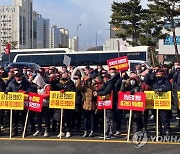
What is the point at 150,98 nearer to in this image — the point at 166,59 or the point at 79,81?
the point at 79,81

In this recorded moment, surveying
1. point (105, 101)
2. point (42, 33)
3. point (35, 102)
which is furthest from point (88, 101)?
point (42, 33)

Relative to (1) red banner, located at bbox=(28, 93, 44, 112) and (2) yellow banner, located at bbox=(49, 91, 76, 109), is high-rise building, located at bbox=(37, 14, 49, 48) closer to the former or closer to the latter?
(1) red banner, located at bbox=(28, 93, 44, 112)

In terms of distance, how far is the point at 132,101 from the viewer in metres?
10.9

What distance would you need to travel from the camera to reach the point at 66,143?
1067 centimetres

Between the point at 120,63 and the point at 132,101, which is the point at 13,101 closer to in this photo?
the point at 132,101

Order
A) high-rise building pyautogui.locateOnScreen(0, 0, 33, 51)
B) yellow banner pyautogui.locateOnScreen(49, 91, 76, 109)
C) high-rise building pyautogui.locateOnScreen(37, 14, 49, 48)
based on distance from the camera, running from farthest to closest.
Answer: high-rise building pyautogui.locateOnScreen(37, 14, 49, 48)
high-rise building pyautogui.locateOnScreen(0, 0, 33, 51)
yellow banner pyautogui.locateOnScreen(49, 91, 76, 109)

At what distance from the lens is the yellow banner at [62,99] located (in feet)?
37.2

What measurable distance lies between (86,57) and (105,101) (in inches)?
962

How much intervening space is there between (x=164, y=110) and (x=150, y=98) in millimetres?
487

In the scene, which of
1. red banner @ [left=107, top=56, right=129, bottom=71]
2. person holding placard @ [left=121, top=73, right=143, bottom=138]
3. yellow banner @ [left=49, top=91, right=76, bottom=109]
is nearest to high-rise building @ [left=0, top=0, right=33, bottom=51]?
red banner @ [left=107, top=56, right=129, bottom=71]

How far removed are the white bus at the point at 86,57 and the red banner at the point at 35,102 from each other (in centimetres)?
2205

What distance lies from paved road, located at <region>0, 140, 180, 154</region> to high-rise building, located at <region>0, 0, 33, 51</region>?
98.6 m

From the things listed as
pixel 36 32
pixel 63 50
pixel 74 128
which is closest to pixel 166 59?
pixel 63 50

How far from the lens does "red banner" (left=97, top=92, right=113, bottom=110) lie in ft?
36.8
